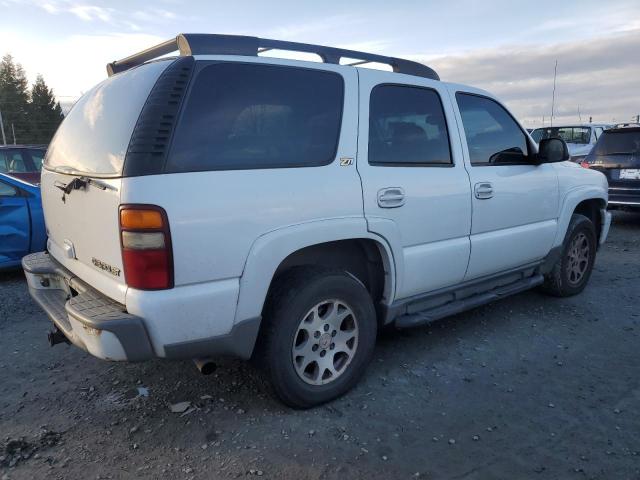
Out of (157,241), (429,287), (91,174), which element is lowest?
(429,287)

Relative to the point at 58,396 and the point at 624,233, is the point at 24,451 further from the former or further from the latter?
the point at 624,233

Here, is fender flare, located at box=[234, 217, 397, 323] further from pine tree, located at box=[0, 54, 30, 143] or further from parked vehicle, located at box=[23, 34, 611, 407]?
pine tree, located at box=[0, 54, 30, 143]

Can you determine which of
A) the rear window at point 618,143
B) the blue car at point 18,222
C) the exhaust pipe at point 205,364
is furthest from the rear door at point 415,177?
the rear window at point 618,143

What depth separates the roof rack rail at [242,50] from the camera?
2654mm

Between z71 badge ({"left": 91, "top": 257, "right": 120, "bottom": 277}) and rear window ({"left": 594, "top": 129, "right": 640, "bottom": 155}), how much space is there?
8476mm

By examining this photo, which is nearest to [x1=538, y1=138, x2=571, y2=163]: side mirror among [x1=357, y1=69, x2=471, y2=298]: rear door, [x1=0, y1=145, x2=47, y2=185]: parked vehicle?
[x1=357, y1=69, x2=471, y2=298]: rear door

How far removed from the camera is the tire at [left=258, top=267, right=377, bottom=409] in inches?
108

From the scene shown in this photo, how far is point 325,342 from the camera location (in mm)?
2982

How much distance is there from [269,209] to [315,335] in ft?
2.71

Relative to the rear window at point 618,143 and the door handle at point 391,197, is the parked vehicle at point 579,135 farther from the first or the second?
the door handle at point 391,197

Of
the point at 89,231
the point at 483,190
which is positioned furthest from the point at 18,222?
the point at 483,190

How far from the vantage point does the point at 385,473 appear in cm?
243

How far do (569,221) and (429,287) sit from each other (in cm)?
203

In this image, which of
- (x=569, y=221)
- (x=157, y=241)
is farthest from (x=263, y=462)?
(x=569, y=221)
